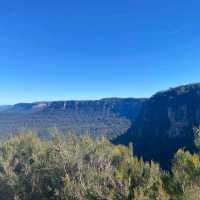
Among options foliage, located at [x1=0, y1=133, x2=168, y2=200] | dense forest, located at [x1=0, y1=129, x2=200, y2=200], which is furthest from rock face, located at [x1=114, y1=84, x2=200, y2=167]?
dense forest, located at [x1=0, y1=129, x2=200, y2=200]

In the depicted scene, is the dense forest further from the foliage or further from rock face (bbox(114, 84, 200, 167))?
rock face (bbox(114, 84, 200, 167))

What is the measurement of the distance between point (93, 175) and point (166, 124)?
109148 mm

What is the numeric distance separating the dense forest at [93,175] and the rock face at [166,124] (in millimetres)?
70066

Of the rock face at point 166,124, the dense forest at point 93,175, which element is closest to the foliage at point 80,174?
the dense forest at point 93,175

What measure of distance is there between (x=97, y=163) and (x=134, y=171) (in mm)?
2839

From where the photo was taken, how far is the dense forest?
2147 cm

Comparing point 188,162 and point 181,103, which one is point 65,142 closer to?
point 188,162

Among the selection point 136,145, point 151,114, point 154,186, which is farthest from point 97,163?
point 151,114

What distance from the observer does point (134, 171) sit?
24359mm

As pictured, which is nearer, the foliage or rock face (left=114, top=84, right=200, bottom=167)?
the foliage

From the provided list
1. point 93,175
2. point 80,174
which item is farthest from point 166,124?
point 93,175

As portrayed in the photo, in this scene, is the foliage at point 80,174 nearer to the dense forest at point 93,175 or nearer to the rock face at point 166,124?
the dense forest at point 93,175

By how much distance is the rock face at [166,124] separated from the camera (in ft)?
361

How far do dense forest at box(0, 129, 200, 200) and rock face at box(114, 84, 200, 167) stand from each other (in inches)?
2759
